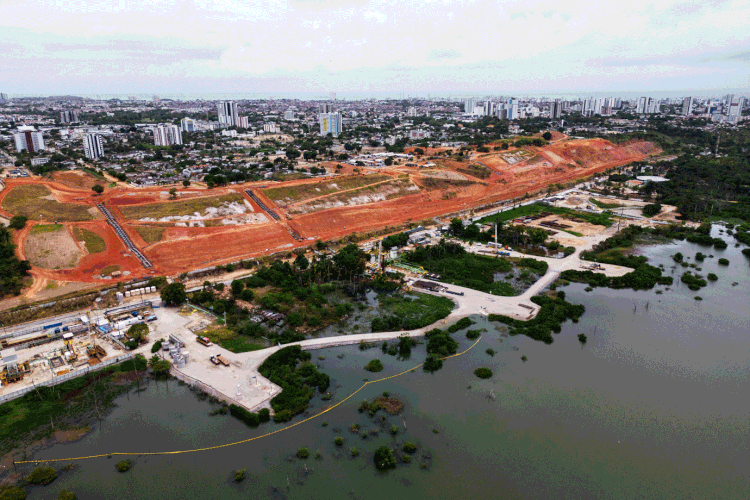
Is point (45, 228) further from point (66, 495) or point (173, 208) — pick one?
point (66, 495)

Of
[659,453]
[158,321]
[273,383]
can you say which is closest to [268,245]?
[158,321]

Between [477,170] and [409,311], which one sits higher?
[477,170]

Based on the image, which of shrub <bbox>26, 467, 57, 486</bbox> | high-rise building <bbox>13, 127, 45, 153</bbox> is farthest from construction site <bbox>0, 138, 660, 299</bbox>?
high-rise building <bbox>13, 127, 45, 153</bbox>

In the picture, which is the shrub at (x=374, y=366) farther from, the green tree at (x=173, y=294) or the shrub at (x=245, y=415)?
the green tree at (x=173, y=294)

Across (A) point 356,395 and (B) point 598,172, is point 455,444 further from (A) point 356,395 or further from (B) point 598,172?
(B) point 598,172

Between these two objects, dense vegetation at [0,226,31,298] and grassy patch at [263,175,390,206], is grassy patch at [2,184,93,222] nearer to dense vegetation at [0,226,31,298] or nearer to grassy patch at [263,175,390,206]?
dense vegetation at [0,226,31,298]

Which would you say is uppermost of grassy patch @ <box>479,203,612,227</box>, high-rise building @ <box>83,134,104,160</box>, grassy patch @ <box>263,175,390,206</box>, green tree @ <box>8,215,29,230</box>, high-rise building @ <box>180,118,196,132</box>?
high-rise building @ <box>180,118,196,132</box>

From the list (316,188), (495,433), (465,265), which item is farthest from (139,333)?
(316,188)

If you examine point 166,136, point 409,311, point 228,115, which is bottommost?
point 409,311
